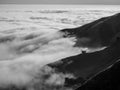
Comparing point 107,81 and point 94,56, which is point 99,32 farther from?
point 107,81

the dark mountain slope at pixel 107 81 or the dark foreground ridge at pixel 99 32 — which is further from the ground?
the dark mountain slope at pixel 107 81

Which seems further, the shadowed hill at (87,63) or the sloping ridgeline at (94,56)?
the shadowed hill at (87,63)

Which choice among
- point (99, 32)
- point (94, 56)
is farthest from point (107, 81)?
point (99, 32)

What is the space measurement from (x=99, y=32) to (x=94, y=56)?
10.7 metres

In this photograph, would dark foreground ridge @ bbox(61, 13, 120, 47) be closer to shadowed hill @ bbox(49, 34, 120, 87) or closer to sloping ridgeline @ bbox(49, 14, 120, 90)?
sloping ridgeline @ bbox(49, 14, 120, 90)

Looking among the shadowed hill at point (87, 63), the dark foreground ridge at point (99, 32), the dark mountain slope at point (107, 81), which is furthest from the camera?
the dark foreground ridge at point (99, 32)

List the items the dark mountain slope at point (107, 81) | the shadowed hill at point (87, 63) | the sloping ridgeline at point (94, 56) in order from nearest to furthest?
the dark mountain slope at point (107, 81), the sloping ridgeline at point (94, 56), the shadowed hill at point (87, 63)

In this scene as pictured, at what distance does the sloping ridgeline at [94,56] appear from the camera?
32169 mm

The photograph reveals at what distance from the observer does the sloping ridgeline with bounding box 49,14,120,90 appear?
3217 cm

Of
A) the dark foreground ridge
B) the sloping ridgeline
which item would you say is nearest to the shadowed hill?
the sloping ridgeline

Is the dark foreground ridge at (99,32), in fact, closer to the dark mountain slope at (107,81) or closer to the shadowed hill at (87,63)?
the shadowed hill at (87,63)

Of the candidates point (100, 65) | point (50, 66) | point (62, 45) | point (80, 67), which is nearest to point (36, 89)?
point (50, 66)

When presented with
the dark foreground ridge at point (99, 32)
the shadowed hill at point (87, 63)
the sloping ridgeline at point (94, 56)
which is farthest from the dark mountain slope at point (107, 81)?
the dark foreground ridge at point (99, 32)

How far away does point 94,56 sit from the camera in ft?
124
